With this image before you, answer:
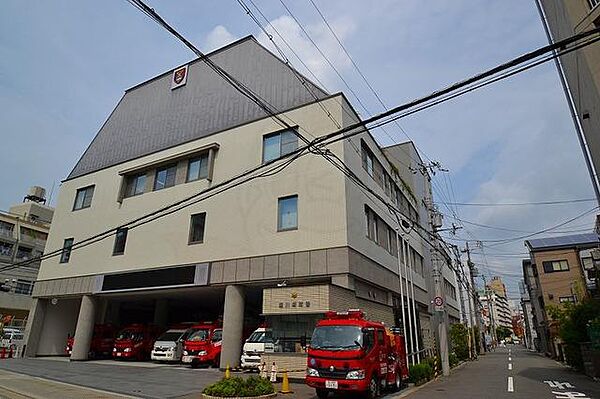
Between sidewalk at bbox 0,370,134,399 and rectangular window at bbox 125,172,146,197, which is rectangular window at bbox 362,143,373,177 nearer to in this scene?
rectangular window at bbox 125,172,146,197

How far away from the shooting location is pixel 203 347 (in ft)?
59.9

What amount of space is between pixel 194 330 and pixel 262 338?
5.70 m

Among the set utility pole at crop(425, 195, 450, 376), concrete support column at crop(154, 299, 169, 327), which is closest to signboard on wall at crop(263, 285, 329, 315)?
utility pole at crop(425, 195, 450, 376)

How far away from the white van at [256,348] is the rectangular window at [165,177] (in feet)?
36.4

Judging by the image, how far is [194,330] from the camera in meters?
19.5

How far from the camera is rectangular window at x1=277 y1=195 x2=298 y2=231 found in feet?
55.8

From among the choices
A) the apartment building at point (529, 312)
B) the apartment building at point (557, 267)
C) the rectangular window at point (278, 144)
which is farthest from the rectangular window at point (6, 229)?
the apartment building at point (529, 312)

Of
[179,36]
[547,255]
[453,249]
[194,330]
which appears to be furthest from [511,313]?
[179,36]

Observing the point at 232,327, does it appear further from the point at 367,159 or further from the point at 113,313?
the point at 113,313

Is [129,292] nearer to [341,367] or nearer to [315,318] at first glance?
[315,318]

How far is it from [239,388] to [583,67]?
15700 millimetres

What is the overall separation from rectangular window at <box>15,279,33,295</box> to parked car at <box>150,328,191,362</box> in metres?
39.9

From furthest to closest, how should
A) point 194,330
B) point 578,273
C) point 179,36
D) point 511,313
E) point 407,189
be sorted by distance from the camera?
point 511,313
point 578,273
point 407,189
point 194,330
point 179,36

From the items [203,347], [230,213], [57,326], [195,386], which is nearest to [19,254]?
[57,326]
